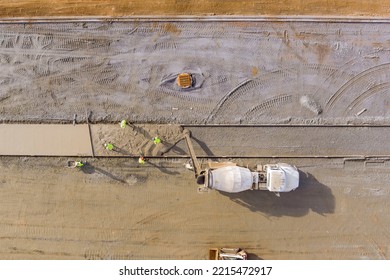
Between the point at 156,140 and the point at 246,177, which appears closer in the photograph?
the point at 246,177

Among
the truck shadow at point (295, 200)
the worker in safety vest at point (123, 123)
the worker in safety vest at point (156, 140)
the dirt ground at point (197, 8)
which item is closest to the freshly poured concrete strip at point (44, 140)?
the worker in safety vest at point (123, 123)

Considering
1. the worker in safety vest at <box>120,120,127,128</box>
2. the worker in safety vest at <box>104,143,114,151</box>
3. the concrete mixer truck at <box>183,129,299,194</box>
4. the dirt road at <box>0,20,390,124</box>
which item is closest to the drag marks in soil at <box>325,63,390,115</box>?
the dirt road at <box>0,20,390,124</box>

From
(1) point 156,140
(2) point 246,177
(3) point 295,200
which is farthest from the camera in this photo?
(3) point 295,200

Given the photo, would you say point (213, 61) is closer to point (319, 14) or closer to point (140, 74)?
point (140, 74)

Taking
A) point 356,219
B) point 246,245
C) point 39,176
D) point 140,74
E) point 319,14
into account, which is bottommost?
point 246,245

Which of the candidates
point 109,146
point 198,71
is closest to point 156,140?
point 109,146

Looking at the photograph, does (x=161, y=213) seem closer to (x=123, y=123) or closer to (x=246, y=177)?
(x=246, y=177)

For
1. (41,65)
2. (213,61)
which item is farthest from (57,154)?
(213,61)

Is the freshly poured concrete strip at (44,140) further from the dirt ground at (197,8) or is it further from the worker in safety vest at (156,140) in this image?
the dirt ground at (197,8)

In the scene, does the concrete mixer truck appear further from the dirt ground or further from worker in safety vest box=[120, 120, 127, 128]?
the dirt ground
